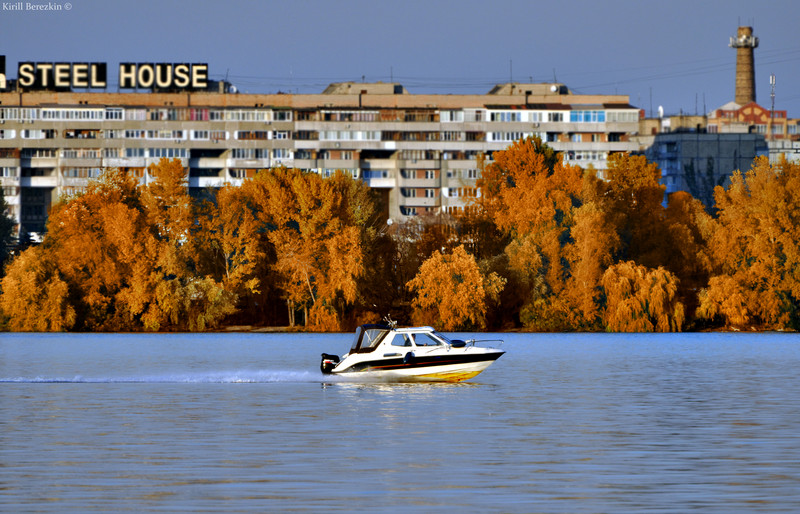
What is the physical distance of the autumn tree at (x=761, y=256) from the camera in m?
126

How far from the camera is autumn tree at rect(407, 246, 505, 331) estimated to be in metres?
128

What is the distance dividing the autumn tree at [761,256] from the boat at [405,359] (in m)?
64.8

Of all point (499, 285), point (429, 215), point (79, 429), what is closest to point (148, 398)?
point (79, 429)

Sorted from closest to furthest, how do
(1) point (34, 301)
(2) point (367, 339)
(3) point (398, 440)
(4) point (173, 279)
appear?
(3) point (398, 440) < (2) point (367, 339) < (1) point (34, 301) < (4) point (173, 279)

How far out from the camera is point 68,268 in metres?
132

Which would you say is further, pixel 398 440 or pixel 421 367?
pixel 421 367

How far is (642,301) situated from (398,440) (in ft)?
281

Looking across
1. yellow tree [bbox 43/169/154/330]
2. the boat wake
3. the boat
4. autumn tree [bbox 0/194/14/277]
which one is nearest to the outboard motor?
the boat

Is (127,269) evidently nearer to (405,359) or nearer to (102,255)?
(102,255)

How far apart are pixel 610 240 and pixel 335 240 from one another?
26446 mm

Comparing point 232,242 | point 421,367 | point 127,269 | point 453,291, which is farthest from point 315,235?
point 421,367

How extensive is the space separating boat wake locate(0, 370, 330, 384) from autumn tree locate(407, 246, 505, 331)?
56.9 m

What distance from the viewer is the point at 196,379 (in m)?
69.0

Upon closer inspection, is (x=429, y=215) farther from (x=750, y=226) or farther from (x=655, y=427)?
(x=655, y=427)
